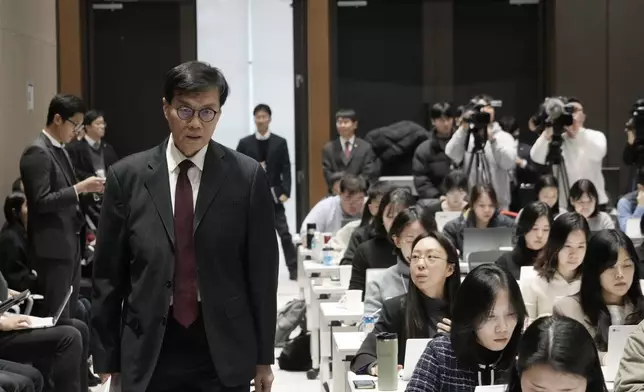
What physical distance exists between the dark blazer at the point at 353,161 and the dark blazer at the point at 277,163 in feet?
1.45

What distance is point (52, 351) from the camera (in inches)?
207

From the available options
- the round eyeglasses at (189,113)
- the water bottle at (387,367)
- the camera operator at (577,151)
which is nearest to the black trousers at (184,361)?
the round eyeglasses at (189,113)

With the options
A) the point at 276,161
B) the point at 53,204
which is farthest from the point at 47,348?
the point at 276,161

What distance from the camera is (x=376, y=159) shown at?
421 inches

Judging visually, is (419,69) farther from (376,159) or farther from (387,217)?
(387,217)

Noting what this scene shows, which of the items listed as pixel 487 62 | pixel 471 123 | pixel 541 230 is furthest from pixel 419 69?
pixel 541 230

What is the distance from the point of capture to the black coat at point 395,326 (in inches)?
164

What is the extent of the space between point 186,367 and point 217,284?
0.24 m

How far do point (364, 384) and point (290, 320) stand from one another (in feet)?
12.6

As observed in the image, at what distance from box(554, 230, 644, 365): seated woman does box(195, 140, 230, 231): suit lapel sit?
6.30ft

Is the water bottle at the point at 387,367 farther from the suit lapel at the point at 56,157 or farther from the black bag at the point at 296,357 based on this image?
the black bag at the point at 296,357

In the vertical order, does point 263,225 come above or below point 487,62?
below

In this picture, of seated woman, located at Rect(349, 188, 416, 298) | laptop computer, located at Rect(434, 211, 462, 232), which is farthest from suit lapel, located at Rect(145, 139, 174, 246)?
laptop computer, located at Rect(434, 211, 462, 232)

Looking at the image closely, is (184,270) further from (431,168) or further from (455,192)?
(431,168)
